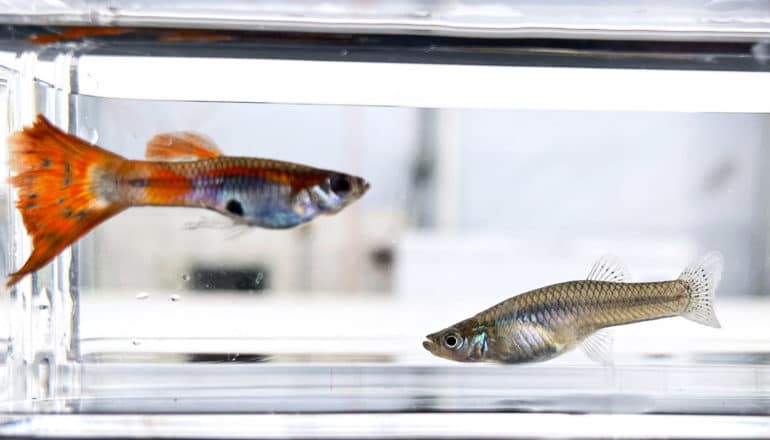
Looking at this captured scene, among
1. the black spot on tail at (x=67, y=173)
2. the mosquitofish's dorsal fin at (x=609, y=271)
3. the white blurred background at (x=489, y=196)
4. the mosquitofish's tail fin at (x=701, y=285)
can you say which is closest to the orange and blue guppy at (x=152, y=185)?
the black spot on tail at (x=67, y=173)

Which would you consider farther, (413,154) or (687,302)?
(413,154)

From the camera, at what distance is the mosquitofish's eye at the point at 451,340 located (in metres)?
0.82

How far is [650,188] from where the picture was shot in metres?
1.17

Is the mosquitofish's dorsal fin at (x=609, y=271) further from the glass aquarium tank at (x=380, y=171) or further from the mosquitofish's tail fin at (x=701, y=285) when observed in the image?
the glass aquarium tank at (x=380, y=171)

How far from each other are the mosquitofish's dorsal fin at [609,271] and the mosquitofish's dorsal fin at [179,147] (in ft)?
1.86

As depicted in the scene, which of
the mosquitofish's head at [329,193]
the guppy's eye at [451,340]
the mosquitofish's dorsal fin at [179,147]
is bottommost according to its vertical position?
the guppy's eye at [451,340]

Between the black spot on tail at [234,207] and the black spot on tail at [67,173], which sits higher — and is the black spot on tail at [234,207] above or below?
below

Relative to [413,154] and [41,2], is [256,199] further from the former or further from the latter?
[41,2]

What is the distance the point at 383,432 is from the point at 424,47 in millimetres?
712

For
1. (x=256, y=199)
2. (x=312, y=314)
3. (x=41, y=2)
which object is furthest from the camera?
(x=312, y=314)

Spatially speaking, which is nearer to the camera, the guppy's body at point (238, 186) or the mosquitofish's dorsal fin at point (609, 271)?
the guppy's body at point (238, 186)

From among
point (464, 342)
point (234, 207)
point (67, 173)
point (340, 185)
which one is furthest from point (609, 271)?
point (67, 173)

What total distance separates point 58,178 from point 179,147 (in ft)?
0.51

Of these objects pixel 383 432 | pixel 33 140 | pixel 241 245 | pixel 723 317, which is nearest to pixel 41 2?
pixel 33 140
